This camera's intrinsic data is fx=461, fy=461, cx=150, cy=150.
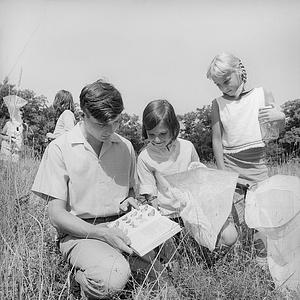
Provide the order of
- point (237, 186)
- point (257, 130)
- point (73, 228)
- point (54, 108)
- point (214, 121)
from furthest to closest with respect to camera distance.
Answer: point (54, 108), point (214, 121), point (257, 130), point (237, 186), point (73, 228)

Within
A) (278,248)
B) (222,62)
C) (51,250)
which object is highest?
(222,62)

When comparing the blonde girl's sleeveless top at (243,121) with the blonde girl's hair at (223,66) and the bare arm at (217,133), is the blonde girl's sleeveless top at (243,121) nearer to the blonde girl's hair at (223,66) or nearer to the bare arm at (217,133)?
the bare arm at (217,133)

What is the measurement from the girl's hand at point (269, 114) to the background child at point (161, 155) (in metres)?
0.40

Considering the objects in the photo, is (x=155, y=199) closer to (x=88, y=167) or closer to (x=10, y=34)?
(x=88, y=167)

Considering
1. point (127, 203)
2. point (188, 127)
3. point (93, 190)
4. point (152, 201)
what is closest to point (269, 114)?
point (152, 201)

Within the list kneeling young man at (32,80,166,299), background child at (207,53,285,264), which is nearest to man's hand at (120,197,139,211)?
kneeling young man at (32,80,166,299)

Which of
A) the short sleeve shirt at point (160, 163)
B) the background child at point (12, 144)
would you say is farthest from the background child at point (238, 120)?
the background child at point (12, 144)

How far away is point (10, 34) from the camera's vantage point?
2.34 meters

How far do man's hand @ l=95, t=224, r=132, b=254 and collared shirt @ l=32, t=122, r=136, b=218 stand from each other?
0.68 feet

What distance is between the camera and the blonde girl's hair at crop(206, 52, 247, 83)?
2459 mm

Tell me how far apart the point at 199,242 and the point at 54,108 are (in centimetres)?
245

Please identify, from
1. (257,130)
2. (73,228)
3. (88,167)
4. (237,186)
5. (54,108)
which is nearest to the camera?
(73,228)

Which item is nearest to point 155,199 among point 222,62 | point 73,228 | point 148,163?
point 148,163

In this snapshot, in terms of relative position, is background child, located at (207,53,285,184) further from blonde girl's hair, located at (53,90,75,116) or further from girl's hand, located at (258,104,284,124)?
blonde girl's hair, located at (53,90,75,116)
